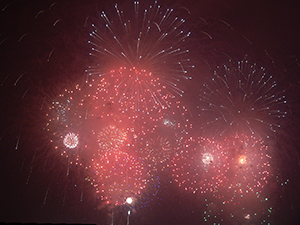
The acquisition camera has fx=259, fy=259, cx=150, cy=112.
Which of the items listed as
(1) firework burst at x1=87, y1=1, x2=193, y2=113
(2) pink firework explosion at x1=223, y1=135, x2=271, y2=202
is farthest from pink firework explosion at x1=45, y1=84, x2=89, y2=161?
(2) pink firework explosion at x1=223, y1=135, x2=271, y2=202

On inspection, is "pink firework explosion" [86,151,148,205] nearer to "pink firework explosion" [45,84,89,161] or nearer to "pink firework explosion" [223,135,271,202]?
"pink firework explosion" [45,84,89,161]

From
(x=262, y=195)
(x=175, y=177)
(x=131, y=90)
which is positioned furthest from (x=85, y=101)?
(x=262, y=195)

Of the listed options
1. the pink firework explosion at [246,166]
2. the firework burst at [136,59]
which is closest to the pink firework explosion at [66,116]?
the firework burst at [136,59]

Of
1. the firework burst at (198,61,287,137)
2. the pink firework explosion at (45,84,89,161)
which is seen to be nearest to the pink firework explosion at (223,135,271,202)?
the firework burst at (198,61,287,137)

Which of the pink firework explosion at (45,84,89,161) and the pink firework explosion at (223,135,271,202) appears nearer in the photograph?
the pink firework explosion at (45,84,89,161)

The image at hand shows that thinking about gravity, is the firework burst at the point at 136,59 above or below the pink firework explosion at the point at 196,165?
above

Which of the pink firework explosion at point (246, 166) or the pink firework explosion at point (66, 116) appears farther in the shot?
the pink firework explosion at point (246, 166)

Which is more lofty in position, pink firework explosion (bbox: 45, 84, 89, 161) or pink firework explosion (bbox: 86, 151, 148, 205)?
pink firework explosion (bbox: 45, 84, 89, 161)

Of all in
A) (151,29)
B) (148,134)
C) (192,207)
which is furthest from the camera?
(192,207)

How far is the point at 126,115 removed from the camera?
9.72m

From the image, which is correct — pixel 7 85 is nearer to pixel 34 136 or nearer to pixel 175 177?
pixel 34 136

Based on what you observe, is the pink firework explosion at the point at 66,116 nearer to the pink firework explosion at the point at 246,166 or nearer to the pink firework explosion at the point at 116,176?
the pink firework explosion at the point at 116,176

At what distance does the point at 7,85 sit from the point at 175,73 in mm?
6199

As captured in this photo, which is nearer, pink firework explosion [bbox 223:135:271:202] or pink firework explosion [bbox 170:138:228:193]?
pink firework explosion [bbox 170:138:228:193]
